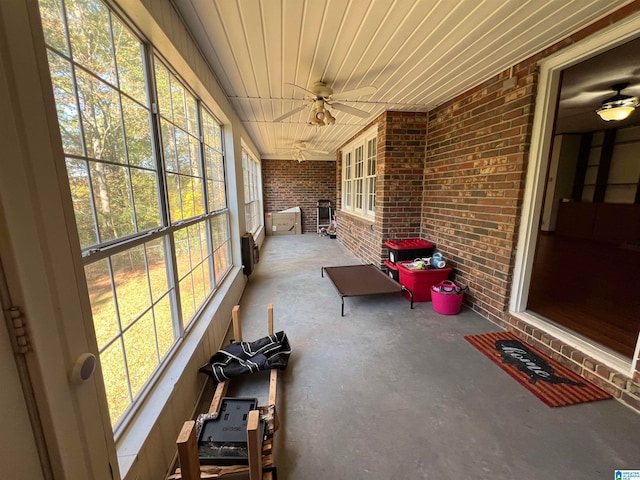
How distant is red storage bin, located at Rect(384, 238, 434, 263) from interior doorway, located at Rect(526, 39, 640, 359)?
125 cm

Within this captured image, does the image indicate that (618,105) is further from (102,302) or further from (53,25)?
(102,302)

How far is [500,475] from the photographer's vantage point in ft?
4.14

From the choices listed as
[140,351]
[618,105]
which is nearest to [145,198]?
[140,351]

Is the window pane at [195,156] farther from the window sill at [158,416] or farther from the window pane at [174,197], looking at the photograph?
the window sill at [158,416]

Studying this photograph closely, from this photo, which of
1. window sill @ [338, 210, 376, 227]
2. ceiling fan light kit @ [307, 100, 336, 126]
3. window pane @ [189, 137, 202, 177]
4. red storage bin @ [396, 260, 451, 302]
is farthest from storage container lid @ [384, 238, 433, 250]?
window pane @ [189, 137, 202, 177]

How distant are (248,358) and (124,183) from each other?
1.42m

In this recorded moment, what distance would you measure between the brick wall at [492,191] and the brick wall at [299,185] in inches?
211

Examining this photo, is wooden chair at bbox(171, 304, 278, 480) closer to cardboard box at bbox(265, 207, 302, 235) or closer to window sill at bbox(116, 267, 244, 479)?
window sill at bbox(116, 267, 244, 479)

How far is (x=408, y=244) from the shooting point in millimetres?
3756

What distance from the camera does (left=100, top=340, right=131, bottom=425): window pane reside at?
107cm

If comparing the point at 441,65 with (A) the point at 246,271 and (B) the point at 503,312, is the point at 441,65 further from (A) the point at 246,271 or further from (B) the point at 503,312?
(A) the point at 246,271

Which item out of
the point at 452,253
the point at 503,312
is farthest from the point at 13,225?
the point at 452,253

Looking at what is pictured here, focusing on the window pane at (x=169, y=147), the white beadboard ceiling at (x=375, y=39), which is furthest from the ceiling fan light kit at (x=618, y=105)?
the window pane at (x=169, y=147)

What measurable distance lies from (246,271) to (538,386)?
3460 mm
